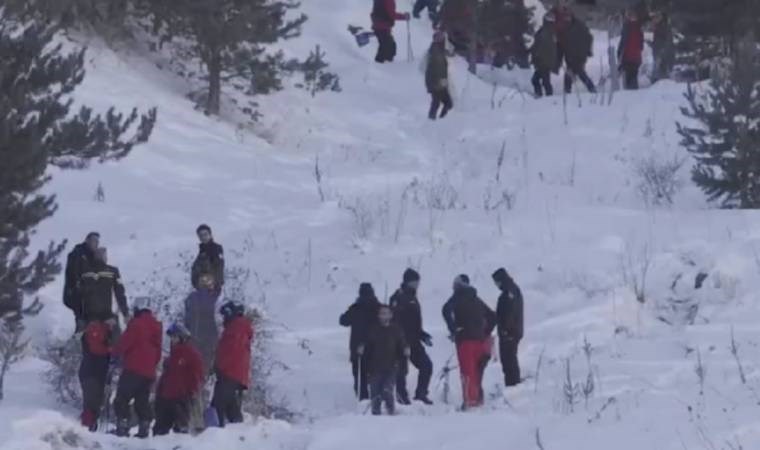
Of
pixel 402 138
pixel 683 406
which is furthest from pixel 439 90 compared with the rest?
pixel 683 406

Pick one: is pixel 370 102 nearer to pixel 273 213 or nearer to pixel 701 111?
pixel 273 213

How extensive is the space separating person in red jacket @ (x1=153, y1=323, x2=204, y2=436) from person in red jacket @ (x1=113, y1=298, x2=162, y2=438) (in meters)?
0.13

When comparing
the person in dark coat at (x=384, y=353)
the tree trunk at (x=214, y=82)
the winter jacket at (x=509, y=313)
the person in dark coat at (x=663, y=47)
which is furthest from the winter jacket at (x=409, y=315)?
the person in dark coat at (x=663, y=47)

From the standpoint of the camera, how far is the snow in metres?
11.6

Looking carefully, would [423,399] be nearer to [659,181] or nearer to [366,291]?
[366,291]

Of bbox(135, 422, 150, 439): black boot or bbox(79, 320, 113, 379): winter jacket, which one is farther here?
bbox(79, 320, 113, 379): winter jacket

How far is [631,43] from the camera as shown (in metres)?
26.6

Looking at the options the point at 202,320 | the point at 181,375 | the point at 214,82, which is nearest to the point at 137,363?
the point at 181,375

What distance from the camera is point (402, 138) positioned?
85.1 ft

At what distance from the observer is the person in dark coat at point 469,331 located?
581 inches

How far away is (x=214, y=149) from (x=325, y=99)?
16.2 feet

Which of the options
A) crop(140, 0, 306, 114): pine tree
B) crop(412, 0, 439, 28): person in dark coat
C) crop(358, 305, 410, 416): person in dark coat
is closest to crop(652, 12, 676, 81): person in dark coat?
crop(140, 0, 306, 114): pine tree

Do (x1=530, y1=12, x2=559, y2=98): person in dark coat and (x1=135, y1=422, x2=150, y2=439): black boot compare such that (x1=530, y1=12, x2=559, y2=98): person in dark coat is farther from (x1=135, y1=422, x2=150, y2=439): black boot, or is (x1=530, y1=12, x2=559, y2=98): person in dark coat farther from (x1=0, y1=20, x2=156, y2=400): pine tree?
(x1=135, y1=422, x2=150, y2=439): black boot

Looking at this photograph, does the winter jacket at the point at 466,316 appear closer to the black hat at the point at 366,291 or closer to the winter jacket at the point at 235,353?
the black hat at the point at 366,291
